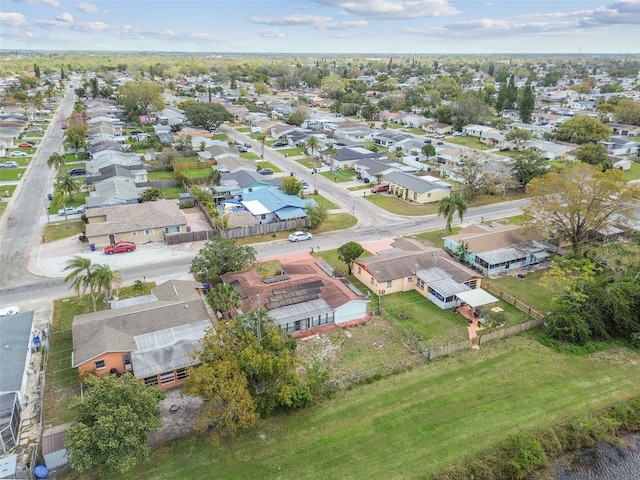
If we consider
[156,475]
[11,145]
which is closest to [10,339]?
[156,475]

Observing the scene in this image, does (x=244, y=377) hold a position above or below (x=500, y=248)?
above

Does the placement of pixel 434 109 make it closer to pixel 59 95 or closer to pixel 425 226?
pixel 425 226

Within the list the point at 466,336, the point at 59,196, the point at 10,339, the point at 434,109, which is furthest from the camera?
the point at 434,109

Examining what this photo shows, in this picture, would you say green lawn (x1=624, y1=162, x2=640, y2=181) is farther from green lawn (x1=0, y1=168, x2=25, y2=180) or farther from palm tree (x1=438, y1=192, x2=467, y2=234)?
green lawn (x1=0, y1=168, x2=25, y2=180)

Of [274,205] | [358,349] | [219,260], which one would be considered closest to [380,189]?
[274,205]

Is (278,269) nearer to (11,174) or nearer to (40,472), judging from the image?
(40,472)

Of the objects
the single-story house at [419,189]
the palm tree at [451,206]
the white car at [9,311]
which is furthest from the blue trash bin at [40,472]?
the single-story house at [419,189]

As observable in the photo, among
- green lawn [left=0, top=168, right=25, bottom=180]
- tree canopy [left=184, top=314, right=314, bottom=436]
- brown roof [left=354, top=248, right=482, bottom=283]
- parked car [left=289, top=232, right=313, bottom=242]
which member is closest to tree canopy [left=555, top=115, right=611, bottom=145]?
brown roof [left=354, top=248, right=482, bottom=283]
